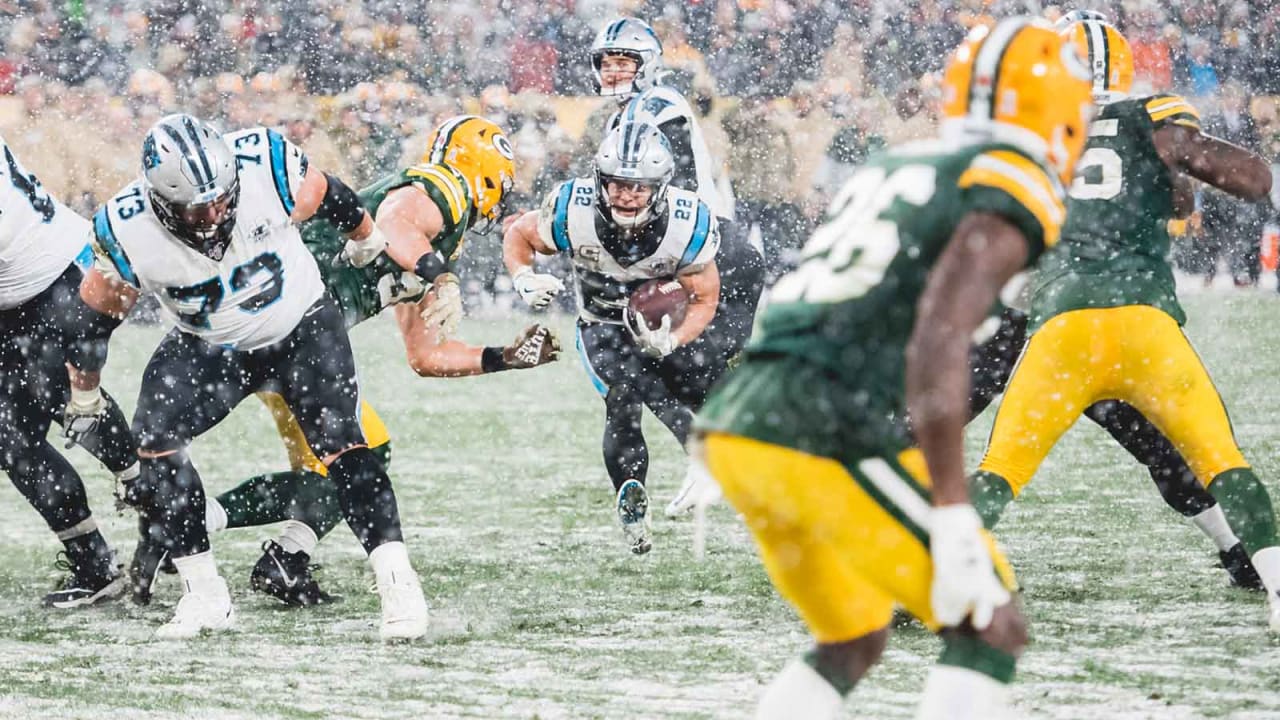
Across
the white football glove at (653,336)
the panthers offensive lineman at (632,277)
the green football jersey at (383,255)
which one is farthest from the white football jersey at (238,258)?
the white football glove at (653,336)

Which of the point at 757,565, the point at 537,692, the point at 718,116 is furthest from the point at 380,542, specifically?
the point at 718,116

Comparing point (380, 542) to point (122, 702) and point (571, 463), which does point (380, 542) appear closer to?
point (122, 702)

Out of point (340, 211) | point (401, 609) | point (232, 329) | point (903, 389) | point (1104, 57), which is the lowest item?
point (401, 609)

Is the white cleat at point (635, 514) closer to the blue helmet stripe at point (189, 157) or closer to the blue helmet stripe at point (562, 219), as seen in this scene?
the blue helmet stripe at point (562, 219)

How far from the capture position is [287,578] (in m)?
5.33

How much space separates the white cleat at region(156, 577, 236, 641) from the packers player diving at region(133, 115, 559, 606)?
32 centimetres

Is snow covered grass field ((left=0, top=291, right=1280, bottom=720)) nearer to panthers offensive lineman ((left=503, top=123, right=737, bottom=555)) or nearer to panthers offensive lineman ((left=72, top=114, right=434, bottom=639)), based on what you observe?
panthers offensive lineman ((left=72, top=114, right=434, bottom=639))

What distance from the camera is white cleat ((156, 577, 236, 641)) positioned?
491 cm

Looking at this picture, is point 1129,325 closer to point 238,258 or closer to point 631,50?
point 238,258

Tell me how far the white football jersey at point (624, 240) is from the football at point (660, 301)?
0.20 feet

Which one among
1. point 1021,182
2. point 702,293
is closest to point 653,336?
point 702,293

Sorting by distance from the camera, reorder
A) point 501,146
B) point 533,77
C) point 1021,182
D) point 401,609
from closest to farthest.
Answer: point 1021,182 → point 401,609 → point 501,146 → point 533,77

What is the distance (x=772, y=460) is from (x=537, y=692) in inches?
61.5

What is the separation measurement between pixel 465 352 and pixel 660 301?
0.71m
